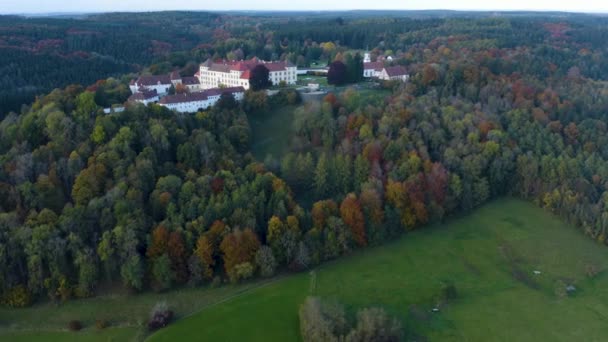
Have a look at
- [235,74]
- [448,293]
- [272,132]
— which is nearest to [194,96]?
[272,132]

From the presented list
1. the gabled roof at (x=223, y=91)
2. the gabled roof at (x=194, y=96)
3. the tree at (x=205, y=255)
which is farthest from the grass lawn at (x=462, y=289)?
the gabled roof at (x=223, y=91)

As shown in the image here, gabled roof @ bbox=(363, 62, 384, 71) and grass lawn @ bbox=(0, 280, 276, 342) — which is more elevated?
gabled roof @ bbox=(363, 62, 384, 71)

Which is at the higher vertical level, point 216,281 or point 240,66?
point 240,66

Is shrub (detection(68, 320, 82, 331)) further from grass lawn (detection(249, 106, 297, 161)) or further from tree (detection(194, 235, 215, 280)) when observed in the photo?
grass lawn (detection(249, 106, 297, 161))

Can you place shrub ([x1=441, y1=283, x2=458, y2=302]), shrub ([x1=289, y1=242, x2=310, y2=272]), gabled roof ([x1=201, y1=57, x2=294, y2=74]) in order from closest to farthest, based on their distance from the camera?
shrub ([x1=441, y1=283, x2=458, y2=302]) < shrub ([x1=289, y1=242, x2=310, y2=272]) < gabled roof ([x1=201, y1=57, x2=294, y2=74])

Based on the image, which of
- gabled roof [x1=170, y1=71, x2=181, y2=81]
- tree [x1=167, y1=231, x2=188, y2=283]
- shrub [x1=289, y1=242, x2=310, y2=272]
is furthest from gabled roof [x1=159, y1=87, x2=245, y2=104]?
shrub [x1=289, y1=242, x2=310, y2=272]

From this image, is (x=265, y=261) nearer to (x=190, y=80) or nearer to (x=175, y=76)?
(x=175, y=76)
